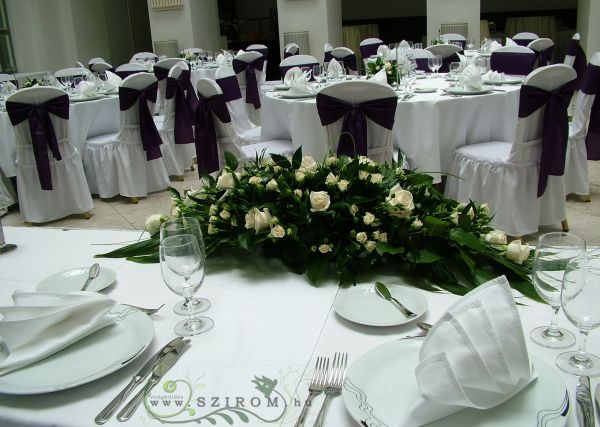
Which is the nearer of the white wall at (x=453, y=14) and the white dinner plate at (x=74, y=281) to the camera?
the white dinner plate at (x=74, y=281)

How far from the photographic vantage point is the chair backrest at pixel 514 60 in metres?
5.01

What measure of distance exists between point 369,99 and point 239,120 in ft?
6.79

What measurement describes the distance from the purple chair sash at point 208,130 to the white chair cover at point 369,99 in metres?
1.02

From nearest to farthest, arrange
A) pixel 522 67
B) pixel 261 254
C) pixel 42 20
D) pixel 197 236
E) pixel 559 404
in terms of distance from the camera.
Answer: pixel 559 404
pixel 197 236
pixel 261 254
pixel 522 67
pixel 42 20

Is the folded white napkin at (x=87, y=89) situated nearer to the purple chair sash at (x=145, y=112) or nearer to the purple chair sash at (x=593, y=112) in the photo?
the purple chair sash at (x=145, y=112)

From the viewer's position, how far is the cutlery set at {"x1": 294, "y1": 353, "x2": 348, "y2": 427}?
83 centimetres

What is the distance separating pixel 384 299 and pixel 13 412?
69 cm

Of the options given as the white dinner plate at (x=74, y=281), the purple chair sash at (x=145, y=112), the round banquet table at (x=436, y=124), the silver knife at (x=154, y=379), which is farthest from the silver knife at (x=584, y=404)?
the purple chair sash at (x=145, y=112)

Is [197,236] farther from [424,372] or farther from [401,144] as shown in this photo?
[401,144]

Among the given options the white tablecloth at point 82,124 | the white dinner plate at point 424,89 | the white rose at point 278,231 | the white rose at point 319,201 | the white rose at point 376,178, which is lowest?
the white tablecloth at point 82,124

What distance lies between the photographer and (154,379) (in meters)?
0.94

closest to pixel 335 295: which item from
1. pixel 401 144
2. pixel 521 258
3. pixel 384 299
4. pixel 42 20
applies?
pixel 384 299

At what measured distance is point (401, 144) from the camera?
3.72m

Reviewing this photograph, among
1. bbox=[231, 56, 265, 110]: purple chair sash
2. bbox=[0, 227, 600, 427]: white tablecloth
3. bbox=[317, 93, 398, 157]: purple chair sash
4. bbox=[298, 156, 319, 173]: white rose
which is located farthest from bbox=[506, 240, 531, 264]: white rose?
bbox=[231, 56, 265, 110]: purple chair sash
